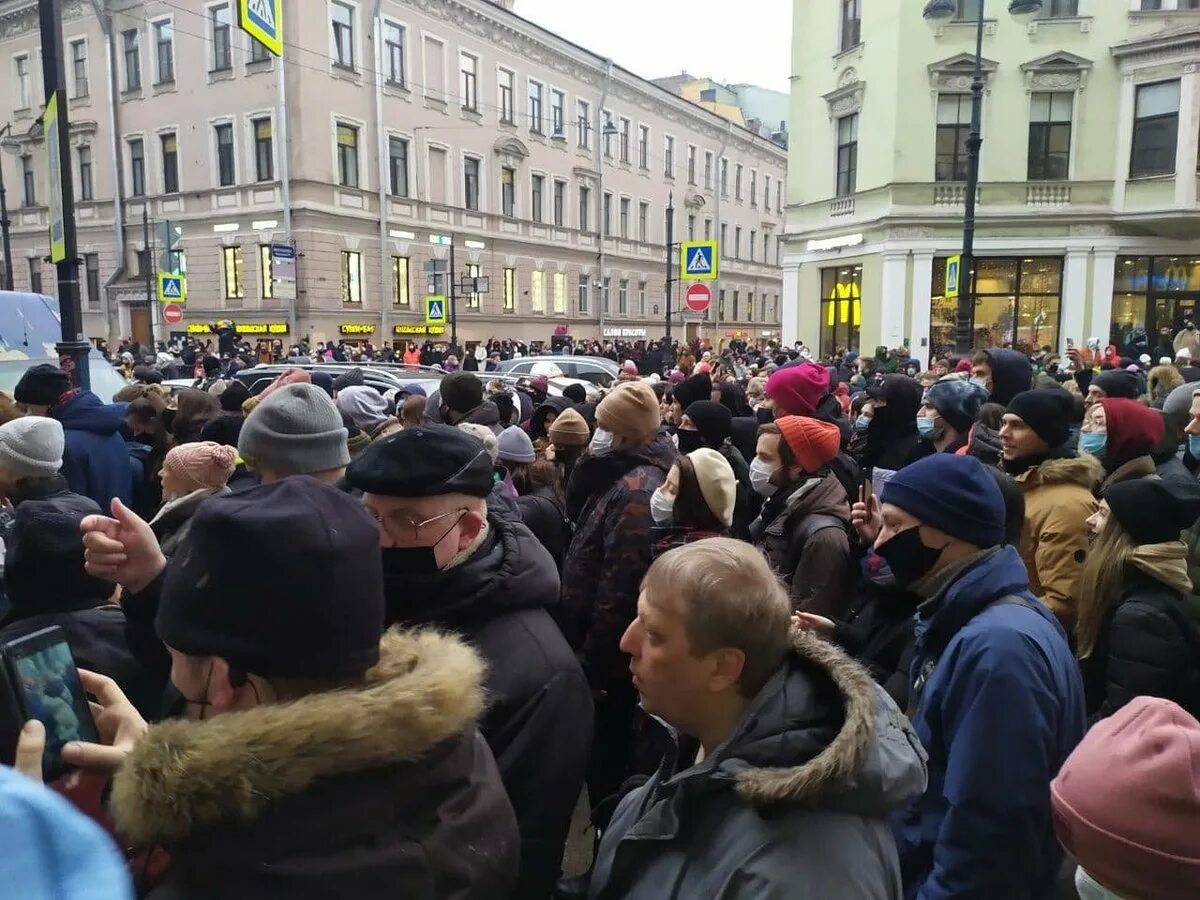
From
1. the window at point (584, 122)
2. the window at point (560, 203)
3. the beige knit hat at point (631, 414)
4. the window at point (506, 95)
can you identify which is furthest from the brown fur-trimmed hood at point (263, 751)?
the window at point (584, 122)

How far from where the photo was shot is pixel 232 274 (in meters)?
32.8

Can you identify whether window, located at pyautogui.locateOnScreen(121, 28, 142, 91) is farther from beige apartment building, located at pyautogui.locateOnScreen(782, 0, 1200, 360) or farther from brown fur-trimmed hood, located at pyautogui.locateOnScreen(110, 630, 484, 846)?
brown fur-trimmed hood, located at pyautogui.locateOnScreen(110, 630, 484, 846)

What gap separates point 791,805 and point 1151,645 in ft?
6.80

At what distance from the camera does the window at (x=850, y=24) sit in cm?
2492

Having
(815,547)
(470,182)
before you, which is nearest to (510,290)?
(470,182)

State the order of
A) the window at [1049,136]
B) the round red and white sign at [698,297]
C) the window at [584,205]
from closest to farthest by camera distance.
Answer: the round red and white sign at [698,297] < the window at [1049,136] < the window at [584,205]

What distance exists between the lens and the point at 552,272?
42531 mm

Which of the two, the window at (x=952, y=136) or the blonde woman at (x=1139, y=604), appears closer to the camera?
the blonde woman at (x=1139, y=604)

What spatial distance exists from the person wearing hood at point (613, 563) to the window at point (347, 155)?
3103 centimetres

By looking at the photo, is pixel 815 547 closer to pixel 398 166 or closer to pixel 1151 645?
pixel 1151 645

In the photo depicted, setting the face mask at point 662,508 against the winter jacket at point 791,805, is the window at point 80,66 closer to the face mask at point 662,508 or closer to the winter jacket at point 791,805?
the face mask at point 662,508

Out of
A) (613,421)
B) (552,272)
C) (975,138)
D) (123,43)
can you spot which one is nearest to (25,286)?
(123,43)

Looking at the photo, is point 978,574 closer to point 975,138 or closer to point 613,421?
point 613,421

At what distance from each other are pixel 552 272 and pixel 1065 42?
24.7 meters
